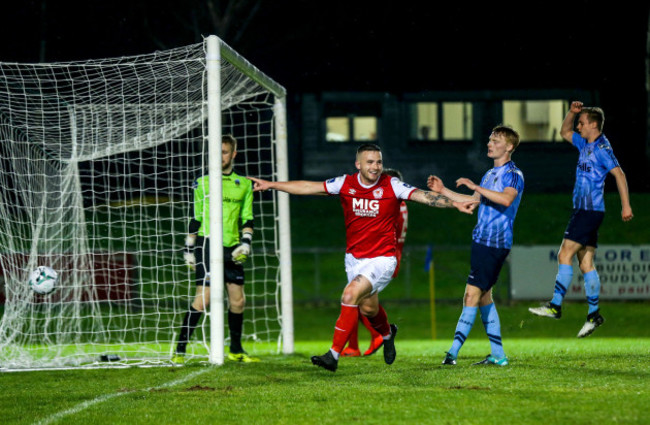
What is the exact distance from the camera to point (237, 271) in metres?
9.69

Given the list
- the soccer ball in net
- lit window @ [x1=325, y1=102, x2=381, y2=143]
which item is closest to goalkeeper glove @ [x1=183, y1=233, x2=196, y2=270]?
the soccer ball in net

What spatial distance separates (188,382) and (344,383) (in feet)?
4.27

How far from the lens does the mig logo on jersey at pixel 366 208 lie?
26.3 feet

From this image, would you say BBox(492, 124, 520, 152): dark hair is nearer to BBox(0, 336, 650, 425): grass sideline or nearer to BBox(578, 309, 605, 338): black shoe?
BBox(0, 336, 650, 425): grass sideline

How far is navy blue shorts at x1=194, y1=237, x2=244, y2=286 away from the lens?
9594 millimetres

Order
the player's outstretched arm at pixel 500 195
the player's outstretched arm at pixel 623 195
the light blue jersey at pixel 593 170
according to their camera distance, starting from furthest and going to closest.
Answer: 1. the light blue jersey at pixel 593 170
2. the player's outstretched arm at pixel 623 195
3. the player's outstretched arm at pixel 500 195

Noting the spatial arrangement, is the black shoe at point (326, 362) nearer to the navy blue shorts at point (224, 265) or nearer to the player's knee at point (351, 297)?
the player's knee at point (351, 297)

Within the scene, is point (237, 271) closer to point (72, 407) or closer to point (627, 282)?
point (72, 407)

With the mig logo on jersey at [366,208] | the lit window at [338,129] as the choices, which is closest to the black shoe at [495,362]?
the mig logo on jersey at [366,208]

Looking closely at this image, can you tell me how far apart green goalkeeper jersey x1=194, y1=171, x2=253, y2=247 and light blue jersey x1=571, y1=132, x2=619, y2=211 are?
3337mm

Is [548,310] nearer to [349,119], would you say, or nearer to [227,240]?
[227,240]

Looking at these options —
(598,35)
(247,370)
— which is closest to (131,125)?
(247,370)

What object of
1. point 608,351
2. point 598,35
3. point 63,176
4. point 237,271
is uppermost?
point 598,35

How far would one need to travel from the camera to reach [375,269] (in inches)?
312
